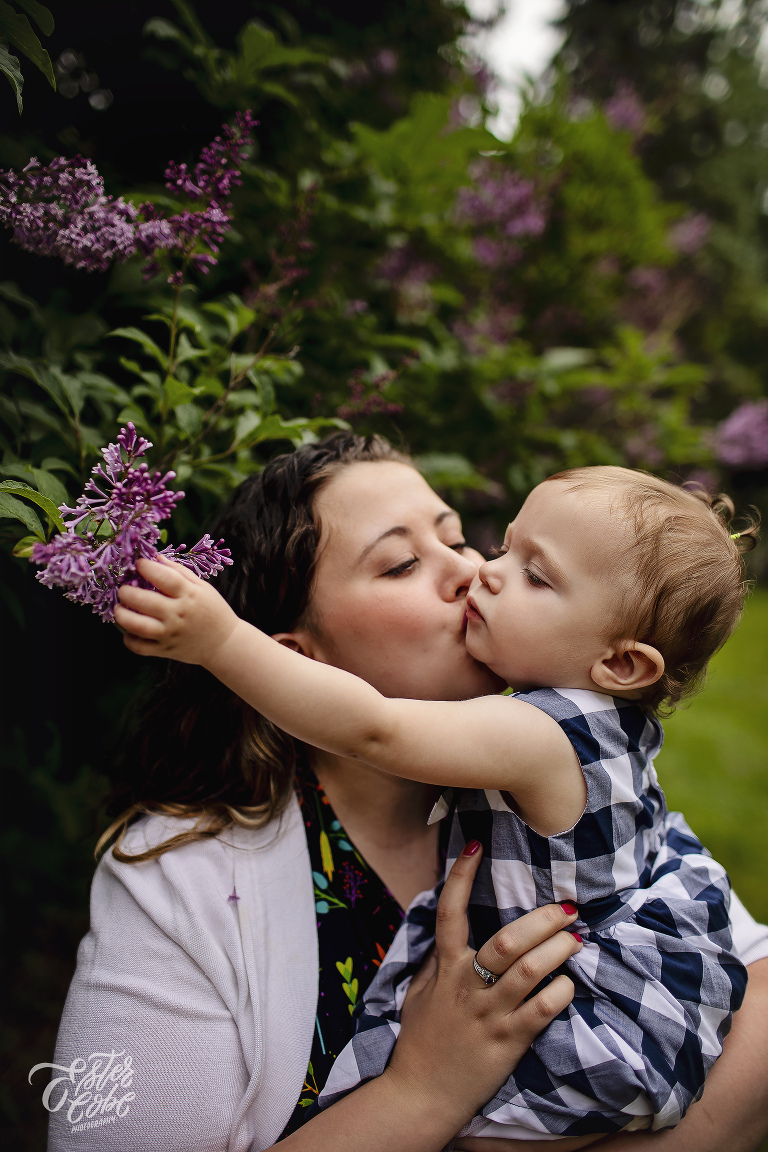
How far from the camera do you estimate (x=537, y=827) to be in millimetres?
1323

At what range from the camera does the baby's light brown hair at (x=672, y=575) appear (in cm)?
136

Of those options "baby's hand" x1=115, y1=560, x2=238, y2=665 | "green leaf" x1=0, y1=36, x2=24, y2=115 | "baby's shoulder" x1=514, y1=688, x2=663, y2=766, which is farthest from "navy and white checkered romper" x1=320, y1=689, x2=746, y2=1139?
"green leaf" x1=0, y1=36, x2=24, y2=115

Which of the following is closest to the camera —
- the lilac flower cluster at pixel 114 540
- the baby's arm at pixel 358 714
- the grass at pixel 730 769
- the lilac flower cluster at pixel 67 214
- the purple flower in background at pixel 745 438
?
the lilac flower cluster at pixel 114 540

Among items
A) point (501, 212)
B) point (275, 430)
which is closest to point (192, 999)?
point (275, 430)

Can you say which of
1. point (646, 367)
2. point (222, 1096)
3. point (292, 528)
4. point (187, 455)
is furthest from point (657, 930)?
point (646, 367)

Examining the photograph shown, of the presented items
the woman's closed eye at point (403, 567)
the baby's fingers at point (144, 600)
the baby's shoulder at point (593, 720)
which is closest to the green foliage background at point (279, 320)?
the baby's fingers at point (144, 600)

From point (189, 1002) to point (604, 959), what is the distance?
82 centimetres

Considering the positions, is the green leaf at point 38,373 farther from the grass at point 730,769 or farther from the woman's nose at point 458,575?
the grass at point 730,769

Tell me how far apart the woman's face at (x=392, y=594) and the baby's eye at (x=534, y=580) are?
17 centimetres

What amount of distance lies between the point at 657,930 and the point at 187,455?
143 cm

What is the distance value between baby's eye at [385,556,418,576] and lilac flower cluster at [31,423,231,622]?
0.70 m

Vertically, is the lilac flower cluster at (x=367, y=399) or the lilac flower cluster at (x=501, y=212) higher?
the lilac flower cluster at (x=501, y=212)

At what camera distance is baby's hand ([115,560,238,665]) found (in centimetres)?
89

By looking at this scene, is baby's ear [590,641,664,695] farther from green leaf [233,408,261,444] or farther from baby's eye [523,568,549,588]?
green leaf [233,408,261,444]
